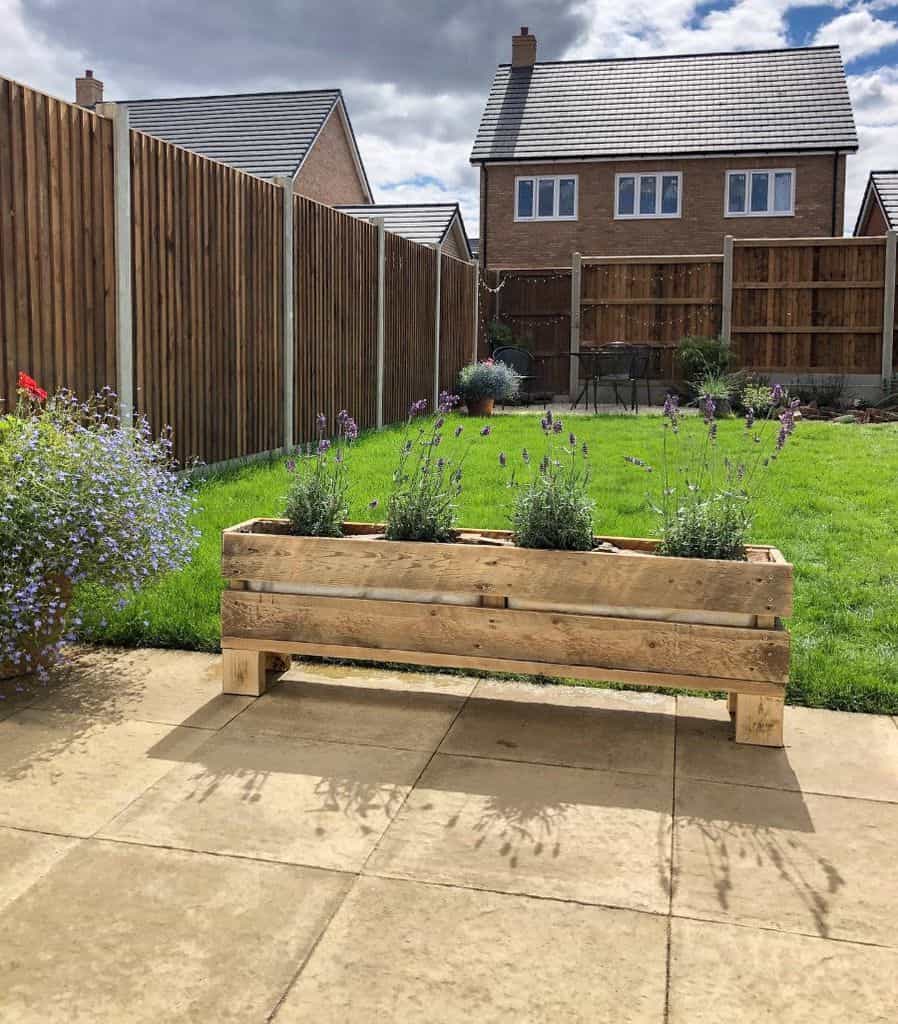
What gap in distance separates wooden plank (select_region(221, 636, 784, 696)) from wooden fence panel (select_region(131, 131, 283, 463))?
11.3ft

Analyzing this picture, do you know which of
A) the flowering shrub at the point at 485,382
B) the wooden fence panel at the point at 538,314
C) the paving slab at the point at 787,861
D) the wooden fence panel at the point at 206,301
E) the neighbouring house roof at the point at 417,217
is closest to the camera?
the paving slab at the point at 787,861

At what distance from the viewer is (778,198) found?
2523 cm

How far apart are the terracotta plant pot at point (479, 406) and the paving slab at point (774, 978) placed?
11.9m

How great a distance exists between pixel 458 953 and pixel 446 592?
1.65 meters

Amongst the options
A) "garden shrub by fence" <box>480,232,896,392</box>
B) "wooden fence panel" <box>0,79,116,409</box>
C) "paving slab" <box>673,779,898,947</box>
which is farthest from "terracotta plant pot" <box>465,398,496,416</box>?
"paving slab" <box>673,779,898,947</box>

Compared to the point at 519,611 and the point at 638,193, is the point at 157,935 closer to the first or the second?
the point at 519,611

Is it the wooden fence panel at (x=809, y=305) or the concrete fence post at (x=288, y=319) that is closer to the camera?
the concrete fence post at (x=288, y=319)

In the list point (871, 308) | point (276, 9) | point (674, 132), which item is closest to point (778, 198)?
point (674, 132)

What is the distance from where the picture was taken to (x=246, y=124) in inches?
1021

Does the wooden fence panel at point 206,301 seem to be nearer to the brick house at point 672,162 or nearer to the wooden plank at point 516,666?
the wooden plank at point 516,666

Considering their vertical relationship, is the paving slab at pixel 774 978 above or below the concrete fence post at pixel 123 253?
below

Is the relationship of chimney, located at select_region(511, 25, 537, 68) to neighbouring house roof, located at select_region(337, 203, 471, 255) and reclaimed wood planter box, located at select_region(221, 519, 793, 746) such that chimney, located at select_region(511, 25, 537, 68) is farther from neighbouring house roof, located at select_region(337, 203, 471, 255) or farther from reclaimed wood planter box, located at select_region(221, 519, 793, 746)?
reclaimed wood planter box, located at select_region(221, 519, 793, 746)

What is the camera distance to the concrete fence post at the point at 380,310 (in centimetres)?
1159

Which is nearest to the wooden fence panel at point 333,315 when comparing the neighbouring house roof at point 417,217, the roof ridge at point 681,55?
the neighbouring house roof at point 417,217
